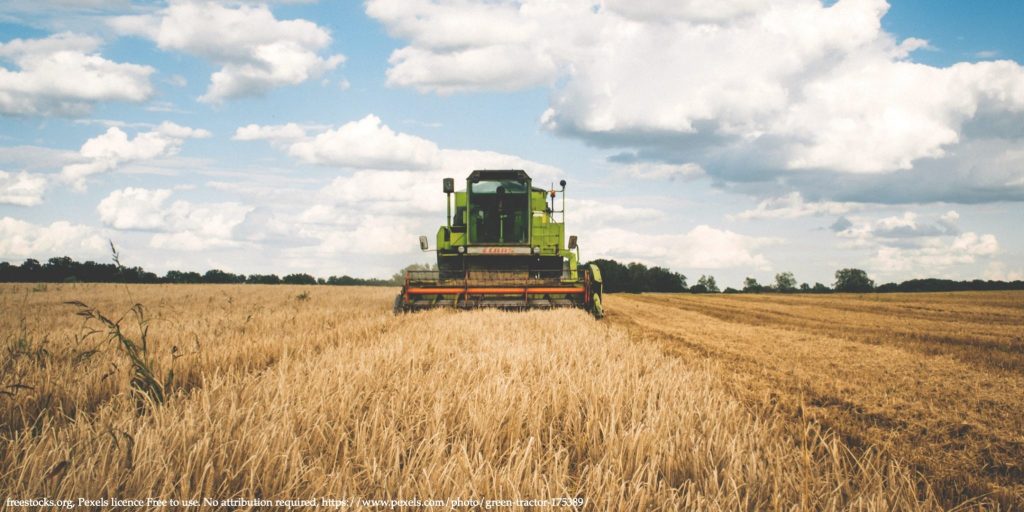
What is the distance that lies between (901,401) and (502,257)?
10119mm

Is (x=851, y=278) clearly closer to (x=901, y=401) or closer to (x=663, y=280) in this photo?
(x=663, y=280)

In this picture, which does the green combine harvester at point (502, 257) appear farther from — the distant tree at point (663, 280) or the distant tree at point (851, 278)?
the distant tree at point (851, 278)

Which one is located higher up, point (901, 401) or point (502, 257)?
point (502, 257)

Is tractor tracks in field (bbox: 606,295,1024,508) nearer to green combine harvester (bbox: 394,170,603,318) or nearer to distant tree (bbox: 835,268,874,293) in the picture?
green combine harvester (bbox: 394,170,603,318)

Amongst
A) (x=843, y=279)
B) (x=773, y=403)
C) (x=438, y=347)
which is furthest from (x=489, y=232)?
(x=843, y=279)

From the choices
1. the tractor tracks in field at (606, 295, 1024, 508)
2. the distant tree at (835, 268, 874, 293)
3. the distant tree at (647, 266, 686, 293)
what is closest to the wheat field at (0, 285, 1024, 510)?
the tractor tracks in field at (606, 295, 1024, 508)

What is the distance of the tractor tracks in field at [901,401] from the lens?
335 centimetres

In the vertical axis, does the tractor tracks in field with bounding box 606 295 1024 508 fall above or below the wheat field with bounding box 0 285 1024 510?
below

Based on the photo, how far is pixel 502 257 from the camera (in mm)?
14203

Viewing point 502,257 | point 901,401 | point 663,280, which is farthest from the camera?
point 663,280

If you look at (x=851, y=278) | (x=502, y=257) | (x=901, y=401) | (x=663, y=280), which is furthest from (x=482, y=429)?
(x=851, y=278)

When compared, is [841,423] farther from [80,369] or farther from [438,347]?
[80,369]

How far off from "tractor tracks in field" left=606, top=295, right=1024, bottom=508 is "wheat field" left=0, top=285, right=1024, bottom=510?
0.08 feet

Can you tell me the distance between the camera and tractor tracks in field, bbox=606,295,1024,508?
335cm
